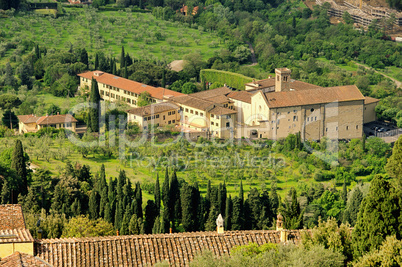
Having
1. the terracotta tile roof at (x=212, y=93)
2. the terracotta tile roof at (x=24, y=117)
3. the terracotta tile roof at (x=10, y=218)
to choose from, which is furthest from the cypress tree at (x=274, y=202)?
the terracotta tile roof at (x=24, y=117)

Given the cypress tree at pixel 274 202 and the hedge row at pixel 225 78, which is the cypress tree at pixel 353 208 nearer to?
the cypress tree at pixel 274 202

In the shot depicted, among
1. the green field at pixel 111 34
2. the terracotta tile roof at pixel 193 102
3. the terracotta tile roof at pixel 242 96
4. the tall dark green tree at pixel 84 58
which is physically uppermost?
the green field at pixel 111 34

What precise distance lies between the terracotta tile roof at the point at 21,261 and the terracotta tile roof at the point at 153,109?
4106 cm

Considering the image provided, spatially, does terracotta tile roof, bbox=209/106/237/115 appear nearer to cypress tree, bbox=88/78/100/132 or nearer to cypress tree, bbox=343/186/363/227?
cypress tree, bbox=88/78/100/132

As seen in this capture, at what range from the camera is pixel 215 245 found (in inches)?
1120

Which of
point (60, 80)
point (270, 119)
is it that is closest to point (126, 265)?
point (270, 119)

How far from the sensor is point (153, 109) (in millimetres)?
67312

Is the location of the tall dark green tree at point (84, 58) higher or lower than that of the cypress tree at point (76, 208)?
higher

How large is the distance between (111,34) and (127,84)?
85.6 feet

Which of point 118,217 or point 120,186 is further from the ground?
point 120,186

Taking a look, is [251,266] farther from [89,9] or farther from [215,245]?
[89,9]

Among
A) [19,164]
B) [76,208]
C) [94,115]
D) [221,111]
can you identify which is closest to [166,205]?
[76,208]

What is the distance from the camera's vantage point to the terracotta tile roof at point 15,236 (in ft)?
83.0

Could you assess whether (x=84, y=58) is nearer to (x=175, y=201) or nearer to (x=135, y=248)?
(x=175, y=201)
